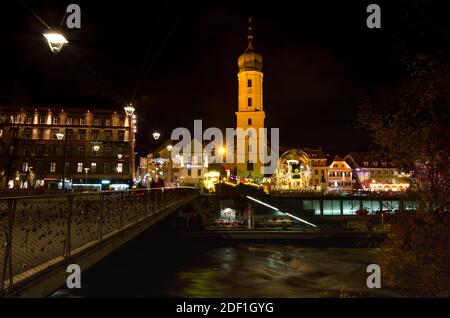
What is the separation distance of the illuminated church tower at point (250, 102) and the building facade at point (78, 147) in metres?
30.3

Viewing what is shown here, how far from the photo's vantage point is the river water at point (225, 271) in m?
21.5

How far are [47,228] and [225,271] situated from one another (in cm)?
2009

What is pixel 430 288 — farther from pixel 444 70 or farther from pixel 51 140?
pixel 51 140

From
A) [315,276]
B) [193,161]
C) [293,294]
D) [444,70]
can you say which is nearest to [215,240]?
[315,276]

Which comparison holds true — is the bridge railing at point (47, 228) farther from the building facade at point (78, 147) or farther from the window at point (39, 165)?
the window at point (39, 165)

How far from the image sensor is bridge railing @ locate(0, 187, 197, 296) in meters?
6.90

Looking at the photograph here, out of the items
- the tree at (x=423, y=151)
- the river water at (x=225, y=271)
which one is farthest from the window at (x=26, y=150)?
the tree at (x=423, y=151)

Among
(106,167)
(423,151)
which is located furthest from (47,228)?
(106,167)

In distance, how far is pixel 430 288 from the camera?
11.1m

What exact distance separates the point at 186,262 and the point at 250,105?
70.4 m

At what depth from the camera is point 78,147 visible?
75.2 meters

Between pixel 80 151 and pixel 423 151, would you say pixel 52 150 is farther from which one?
pixel 423 151

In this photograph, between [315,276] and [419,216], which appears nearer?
[419,216]

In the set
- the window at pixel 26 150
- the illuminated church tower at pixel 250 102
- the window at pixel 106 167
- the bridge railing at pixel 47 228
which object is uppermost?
the illuminated church tower at pixel 250 102
